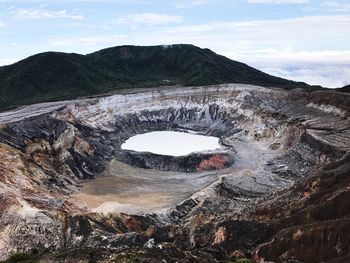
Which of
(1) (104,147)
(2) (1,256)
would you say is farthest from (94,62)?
(2) (1,256)

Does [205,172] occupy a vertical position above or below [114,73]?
below

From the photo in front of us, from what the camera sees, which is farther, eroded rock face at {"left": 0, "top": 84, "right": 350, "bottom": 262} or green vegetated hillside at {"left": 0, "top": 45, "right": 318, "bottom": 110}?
green vegetated hillside at {"left": 0, "top": 45, "right": 318, "bottom": 110}

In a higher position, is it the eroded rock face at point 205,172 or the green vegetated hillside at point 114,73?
the green vegetated hillside at point 114,73

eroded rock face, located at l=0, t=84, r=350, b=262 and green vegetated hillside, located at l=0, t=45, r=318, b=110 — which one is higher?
green vegetated hillside, located at l=0, t=45, r=318, b=110

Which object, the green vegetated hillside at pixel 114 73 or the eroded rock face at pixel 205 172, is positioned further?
the green vegetated hillside at pixel 114 73
